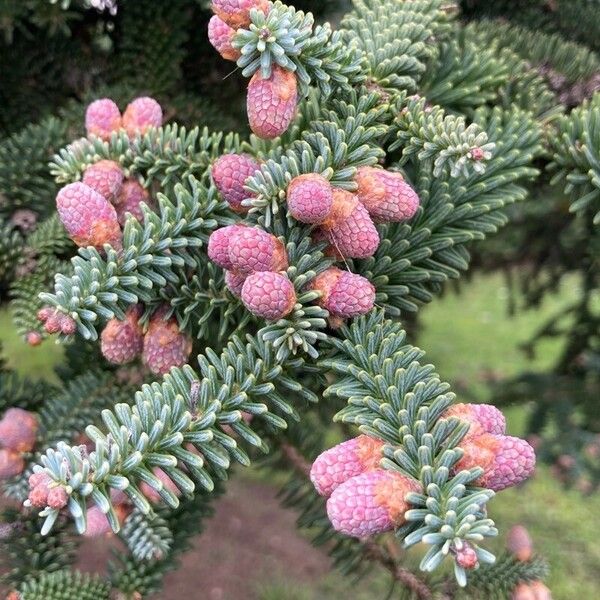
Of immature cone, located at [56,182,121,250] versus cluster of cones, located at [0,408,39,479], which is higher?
immature cone, located at [56,182,121,250]

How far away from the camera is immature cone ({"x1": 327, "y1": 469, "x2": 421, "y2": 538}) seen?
0.47 m

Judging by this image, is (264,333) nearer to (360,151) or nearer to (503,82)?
(360,151)

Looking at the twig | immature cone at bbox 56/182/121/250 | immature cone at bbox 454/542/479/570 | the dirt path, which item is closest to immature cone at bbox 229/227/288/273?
immature cone at bbox 56/182/121/250

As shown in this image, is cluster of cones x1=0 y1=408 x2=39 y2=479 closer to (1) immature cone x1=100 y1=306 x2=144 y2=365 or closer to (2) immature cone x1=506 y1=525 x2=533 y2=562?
(1) immature cone x1=100 y1=306 x2=144 y2=365

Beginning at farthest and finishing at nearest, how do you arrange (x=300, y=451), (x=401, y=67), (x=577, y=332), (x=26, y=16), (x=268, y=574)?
(x=268, y=574) < (x=577, y=332) < (x=300, y=451) < (x=26, y=16) < (x=401, y=67)

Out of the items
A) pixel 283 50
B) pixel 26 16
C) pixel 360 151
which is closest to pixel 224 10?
pixel 283 50

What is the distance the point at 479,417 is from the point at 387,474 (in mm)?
92

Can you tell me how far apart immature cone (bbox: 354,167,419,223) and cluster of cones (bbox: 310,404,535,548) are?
17 centimetres

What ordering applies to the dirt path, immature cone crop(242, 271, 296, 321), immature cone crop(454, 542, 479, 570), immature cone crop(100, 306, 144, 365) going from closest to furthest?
1. immature cone crop(454, 542, 479, 570)
2. immature cone crop(242, 271, 296, 321)
3. immature cone crop(100, 306, 144, 365)
4. the dirt path

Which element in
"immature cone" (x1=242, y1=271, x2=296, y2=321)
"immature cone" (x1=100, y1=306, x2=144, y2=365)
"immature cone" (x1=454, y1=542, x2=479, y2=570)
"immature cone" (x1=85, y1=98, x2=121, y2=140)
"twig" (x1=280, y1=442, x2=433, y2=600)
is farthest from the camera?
"twig" (x1=280, y1=442, x2=433, y2=600)

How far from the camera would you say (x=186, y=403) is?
58cm

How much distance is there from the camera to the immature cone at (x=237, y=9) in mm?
549

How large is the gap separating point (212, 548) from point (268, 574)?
28cm

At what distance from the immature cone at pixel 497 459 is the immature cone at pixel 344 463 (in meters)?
0.06
